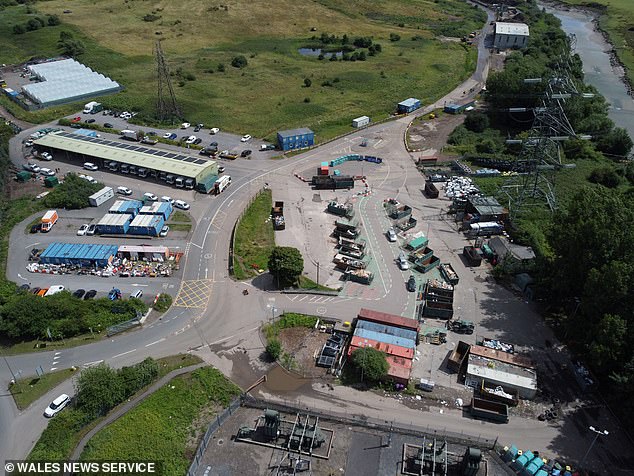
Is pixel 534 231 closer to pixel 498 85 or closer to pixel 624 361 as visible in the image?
pixel 624 361

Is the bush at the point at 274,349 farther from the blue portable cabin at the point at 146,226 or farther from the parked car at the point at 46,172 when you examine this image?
the parked car at the point at 46,172

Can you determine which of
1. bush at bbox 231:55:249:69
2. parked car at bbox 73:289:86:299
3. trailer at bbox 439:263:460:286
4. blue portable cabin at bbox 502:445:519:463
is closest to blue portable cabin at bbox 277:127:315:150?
trailer at bbox 439:263:460:286

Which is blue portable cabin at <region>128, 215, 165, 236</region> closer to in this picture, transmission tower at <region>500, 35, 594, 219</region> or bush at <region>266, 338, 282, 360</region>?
bush at <region>266, 338, 282, 360</region>

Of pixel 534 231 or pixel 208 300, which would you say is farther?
pixel 534 231

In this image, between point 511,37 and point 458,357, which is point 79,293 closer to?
point 458,357

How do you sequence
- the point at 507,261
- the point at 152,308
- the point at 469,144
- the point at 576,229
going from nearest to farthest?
1. the point at 576,229
2. the point at 152,308
3. the point at 507,261
4. the point at 469,144

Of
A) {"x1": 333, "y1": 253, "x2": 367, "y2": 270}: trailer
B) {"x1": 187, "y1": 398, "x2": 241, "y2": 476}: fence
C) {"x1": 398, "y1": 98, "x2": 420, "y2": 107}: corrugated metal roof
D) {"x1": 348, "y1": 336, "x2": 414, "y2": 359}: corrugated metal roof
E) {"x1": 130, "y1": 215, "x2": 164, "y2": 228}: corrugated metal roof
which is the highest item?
{"x1": 398, "y1": 98, "x2": 420, "y2": 107}: corrugated metal roof

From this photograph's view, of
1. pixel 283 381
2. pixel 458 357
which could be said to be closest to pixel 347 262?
pixel 458 357

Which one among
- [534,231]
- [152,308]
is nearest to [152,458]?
[152,308]
